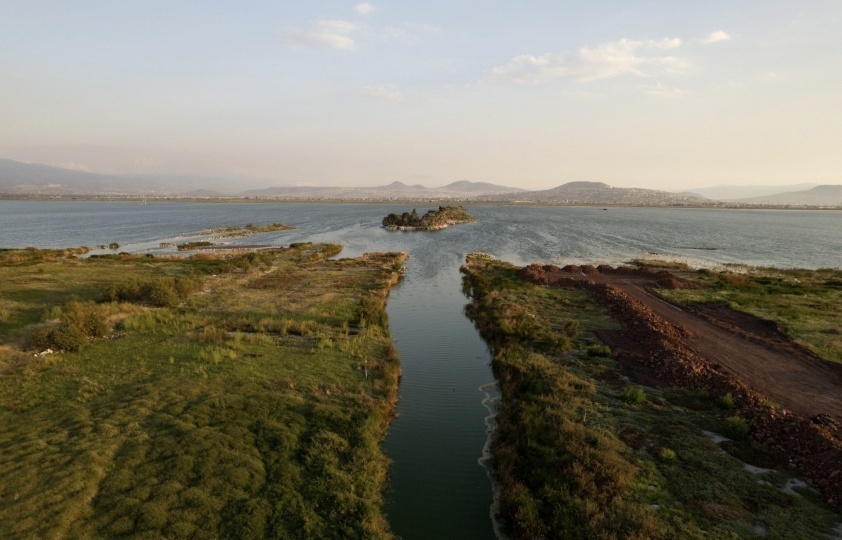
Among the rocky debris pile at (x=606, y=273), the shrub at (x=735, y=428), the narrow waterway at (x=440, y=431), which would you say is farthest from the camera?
the rocky debris pile at (x=606, y=273)

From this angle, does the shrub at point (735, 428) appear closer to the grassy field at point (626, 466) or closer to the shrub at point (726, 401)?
the grassy field at point (626, 466)

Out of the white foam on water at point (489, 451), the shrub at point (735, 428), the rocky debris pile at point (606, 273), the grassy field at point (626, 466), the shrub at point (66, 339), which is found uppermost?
the rocky debris pile at point (606, 273)

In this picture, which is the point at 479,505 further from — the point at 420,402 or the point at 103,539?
the point at 103,539

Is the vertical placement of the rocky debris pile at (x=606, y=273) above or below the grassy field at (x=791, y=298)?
above

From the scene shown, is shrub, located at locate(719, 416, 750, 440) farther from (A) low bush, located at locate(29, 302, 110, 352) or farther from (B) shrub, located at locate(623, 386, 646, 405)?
(A) low bush, located at locate(29, 302, 110, 352)

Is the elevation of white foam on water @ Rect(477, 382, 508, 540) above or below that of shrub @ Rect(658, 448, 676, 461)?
below

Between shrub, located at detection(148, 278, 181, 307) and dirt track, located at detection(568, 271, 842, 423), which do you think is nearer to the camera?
dirt track, located at detection(568, 271, 842, 423)

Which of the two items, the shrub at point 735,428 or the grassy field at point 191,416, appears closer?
the grassy field at point 191,416

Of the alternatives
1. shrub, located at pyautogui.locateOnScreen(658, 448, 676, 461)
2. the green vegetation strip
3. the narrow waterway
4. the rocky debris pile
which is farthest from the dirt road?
the green vegetation strip

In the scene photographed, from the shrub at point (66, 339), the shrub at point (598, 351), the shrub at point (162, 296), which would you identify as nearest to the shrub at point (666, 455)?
the shrub at point (598, 351)
